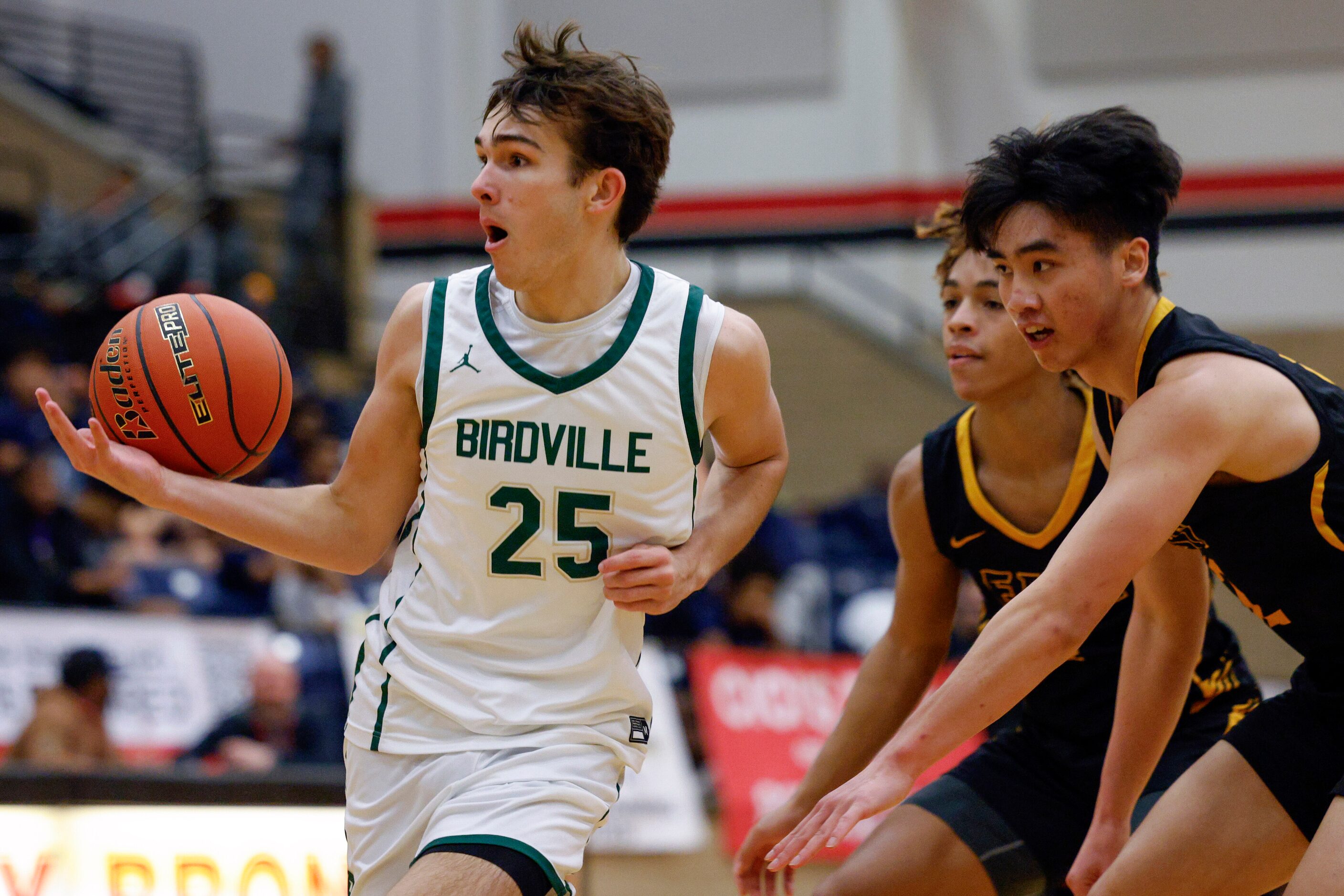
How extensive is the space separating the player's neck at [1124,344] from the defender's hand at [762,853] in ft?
4.02

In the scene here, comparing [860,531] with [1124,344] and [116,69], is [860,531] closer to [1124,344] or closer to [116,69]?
[1124,344]

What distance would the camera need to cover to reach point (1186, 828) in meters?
2.71

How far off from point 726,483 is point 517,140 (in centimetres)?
84

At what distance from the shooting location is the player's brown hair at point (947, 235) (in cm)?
328

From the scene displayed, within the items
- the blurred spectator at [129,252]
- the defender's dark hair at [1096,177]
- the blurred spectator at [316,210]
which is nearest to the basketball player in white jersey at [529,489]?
the defender's dark hair at [1096,177]

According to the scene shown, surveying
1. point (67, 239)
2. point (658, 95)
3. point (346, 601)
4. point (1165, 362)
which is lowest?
point (346, 601)

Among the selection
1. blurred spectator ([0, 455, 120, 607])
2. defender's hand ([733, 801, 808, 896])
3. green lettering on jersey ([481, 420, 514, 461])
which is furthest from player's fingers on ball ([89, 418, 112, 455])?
blurred spectator ([0, 455, 120, 607])

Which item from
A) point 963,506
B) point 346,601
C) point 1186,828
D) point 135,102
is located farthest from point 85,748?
point 135,102

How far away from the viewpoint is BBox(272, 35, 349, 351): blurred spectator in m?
11.4

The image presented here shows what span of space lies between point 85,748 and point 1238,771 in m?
4.87

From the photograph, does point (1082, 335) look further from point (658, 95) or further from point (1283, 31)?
point (1283, 31)

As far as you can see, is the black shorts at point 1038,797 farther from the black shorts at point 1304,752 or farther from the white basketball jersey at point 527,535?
the white basketball jersey at point 527,535

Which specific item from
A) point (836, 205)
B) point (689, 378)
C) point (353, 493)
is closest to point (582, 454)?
point (689, 378)

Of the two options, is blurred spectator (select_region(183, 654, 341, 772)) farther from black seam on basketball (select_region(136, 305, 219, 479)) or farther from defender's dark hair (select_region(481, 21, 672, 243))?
defender's dark hair (select_region(481, 21, 672, 243))
